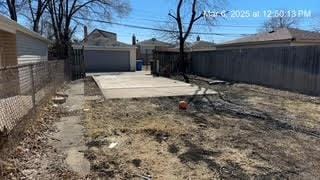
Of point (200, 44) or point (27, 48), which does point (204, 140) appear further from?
point (200, 44)

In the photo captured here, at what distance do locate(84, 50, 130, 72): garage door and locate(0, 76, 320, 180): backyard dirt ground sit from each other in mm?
26640

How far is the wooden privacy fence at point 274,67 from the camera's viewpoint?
499 inches

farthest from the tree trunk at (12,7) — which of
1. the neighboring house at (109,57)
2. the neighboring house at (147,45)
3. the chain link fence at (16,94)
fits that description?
the neighboring house at (147,45)

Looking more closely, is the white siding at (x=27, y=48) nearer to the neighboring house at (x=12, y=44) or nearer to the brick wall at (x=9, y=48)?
the neighboring house at (x=12, y=44)

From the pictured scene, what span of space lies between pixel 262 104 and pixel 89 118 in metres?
5.06

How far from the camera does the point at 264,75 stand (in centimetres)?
1577

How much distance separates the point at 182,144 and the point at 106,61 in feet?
104

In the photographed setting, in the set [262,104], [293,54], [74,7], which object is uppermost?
[74,7]

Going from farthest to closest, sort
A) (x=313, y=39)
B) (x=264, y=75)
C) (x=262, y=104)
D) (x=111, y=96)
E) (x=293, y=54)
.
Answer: (x=313, y=39), (x=264, y=75), (x=293, y=54), (x=111, y=96), (x=262, y=104)

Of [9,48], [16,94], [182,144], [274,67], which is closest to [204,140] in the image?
[182,144]

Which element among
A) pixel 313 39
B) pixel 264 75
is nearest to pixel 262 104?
pixel 264 75

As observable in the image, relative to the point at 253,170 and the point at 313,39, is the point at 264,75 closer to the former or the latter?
the point at 313,39

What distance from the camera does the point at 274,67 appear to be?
49.1ft

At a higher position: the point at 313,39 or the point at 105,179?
the point at 313,39
